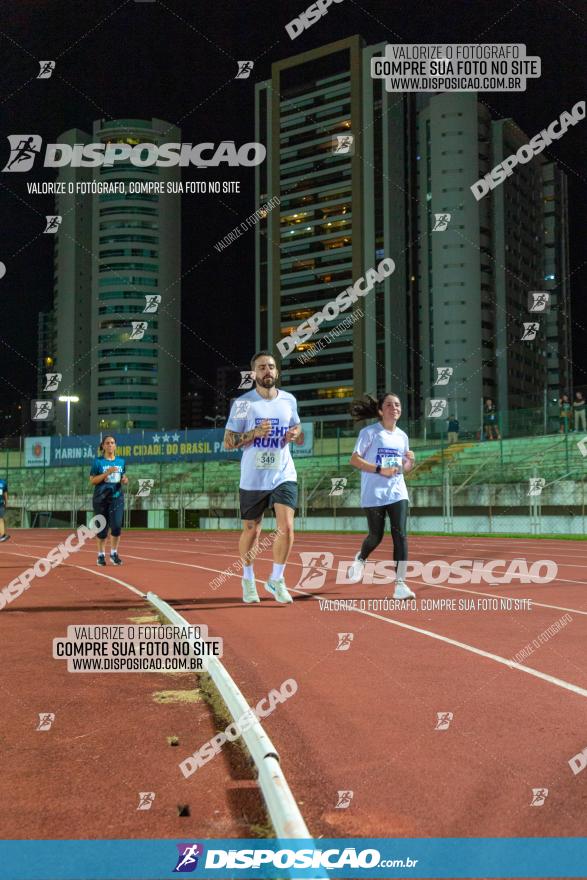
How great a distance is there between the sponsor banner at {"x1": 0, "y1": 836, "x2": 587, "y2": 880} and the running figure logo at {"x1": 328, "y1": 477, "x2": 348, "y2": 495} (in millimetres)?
29172

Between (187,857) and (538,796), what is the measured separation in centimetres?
127

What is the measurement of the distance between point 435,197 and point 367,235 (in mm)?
10713

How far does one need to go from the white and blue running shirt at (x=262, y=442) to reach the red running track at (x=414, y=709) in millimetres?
1233

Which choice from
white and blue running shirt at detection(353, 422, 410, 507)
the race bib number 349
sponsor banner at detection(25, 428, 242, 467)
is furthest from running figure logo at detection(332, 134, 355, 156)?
the race bib number 349

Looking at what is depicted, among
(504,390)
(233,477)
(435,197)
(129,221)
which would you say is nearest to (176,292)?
(129,221)

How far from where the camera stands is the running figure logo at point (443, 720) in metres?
3.84

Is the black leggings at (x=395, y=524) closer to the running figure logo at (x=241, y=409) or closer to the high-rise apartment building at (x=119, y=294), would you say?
the running figure logo at (x=241, y=409)

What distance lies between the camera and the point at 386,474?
8523 mm

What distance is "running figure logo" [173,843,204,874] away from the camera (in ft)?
7.93

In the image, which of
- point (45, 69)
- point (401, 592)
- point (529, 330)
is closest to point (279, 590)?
point (401, 592)

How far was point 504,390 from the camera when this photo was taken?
10912 centimetres

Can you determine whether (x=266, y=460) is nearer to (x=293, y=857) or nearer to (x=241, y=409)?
(x=241, y=409)

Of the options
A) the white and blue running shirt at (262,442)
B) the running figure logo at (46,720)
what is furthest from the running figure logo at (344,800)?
the white and blue running shirt at (262,442)

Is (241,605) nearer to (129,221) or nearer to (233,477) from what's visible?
(233,477)
